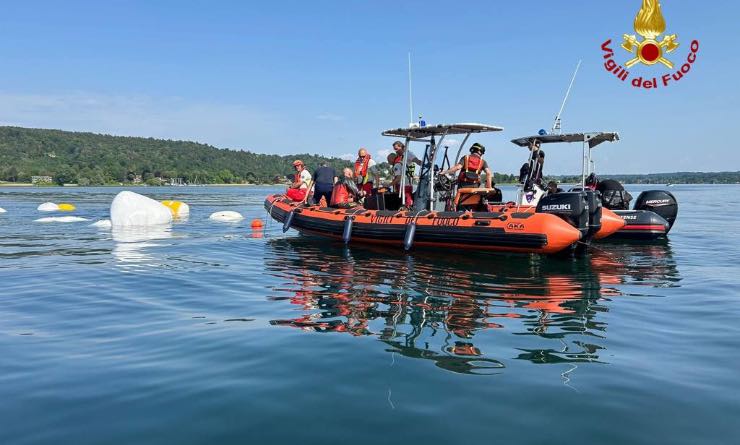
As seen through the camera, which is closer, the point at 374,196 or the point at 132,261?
the point at 132,261

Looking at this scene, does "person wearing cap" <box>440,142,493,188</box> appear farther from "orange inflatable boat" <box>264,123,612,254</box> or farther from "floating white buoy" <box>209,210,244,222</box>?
"floating white buoy" <box>209,210,244,222</box>

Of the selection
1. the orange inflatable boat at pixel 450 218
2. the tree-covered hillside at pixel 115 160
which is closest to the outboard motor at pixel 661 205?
the orange inflatable boat at pixel 450 218

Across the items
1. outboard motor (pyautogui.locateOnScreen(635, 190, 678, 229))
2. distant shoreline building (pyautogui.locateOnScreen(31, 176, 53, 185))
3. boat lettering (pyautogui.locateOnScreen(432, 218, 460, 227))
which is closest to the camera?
boat lettering (pyautogui.locateOnScreen(432, 218, 460, 227))

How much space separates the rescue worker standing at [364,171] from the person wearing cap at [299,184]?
2213mm

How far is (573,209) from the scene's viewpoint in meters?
9.57

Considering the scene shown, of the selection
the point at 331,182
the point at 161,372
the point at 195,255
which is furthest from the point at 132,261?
the point at 161,372

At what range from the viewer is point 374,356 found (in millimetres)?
4430

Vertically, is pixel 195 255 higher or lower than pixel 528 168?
lower

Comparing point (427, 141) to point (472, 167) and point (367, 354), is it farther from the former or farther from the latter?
point (367, 354)

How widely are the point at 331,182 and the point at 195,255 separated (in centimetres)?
387

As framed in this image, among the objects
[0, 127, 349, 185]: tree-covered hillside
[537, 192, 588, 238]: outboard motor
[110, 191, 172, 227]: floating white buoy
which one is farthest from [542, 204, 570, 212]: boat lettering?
[0, 127, 349, 185]: tree-covered hillside

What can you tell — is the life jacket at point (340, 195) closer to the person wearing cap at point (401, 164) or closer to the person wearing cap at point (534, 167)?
the person wearing cap at point (401, 164)

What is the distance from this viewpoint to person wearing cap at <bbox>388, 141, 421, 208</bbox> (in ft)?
37.8

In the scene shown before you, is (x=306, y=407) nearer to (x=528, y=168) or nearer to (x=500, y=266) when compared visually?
(x=500, y=266)
